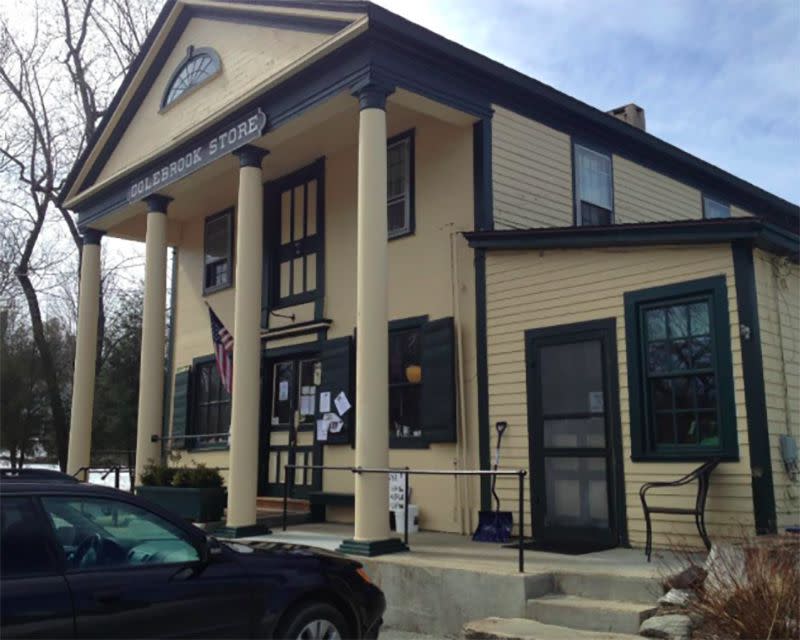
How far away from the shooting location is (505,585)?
23.0 feet

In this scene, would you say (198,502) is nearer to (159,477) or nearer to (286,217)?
(159,477)

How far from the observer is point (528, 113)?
11.5m

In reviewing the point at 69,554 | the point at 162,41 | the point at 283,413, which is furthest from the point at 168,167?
the point at 69,554

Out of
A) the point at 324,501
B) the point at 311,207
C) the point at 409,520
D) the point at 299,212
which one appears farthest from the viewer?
the point at 299,212

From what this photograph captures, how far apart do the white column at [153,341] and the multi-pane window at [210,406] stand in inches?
68.5

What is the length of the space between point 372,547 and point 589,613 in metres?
2.62

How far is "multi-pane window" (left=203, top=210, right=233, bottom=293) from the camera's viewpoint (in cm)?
1536

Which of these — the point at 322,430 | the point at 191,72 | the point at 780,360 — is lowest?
the point at 322,430

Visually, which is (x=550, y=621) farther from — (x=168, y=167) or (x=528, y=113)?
(x=168, y=167)

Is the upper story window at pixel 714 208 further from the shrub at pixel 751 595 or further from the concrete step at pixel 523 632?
→ the concrete step at pixel 523 632

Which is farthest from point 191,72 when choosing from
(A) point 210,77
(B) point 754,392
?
(B) point 754,392

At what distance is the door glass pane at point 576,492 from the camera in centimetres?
873

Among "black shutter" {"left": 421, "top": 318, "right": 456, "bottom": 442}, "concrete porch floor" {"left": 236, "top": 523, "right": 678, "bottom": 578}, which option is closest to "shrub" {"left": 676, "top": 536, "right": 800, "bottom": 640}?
"concrete porch floor" {"left": 236, "top": 523, "right": 678, "bottom": 578}

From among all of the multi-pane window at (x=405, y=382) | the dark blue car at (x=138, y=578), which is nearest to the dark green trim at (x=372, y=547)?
the multi-pane window at (x=405, y=382)
